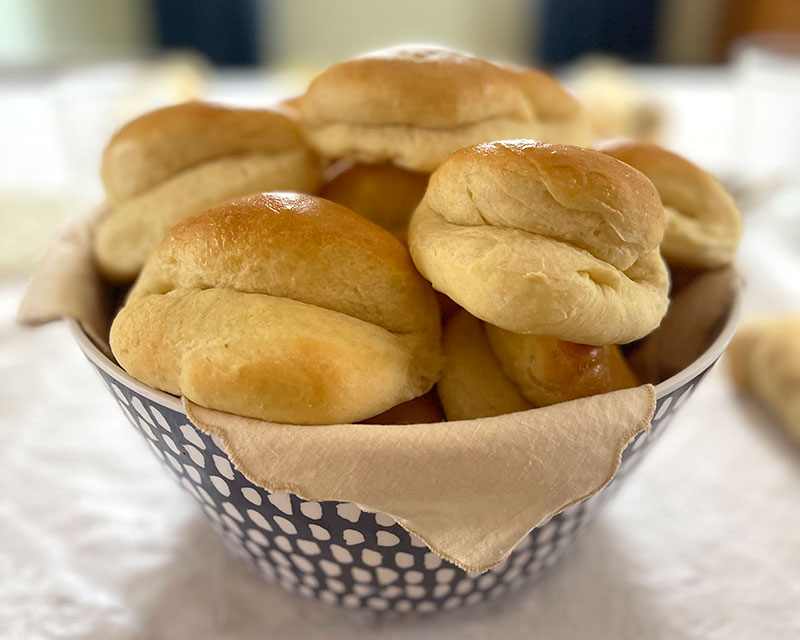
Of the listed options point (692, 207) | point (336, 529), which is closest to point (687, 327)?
point (692, 207)

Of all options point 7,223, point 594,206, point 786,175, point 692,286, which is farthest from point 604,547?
point 7,223

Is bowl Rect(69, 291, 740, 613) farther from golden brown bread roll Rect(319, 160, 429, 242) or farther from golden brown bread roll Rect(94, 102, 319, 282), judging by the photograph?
golden brown bread roll Rect(319, 160, 429, 242)

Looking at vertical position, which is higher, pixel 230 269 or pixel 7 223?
pixel 230 269

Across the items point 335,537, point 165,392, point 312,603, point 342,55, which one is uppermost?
point 165,392

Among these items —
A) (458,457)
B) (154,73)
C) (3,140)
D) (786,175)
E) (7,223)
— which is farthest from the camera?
(154,73)

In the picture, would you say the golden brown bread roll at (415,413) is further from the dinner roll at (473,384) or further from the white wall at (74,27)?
the white wall at (74,27)

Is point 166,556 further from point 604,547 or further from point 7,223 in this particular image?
point 7,223

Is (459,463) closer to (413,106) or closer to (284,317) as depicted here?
(284,317)
